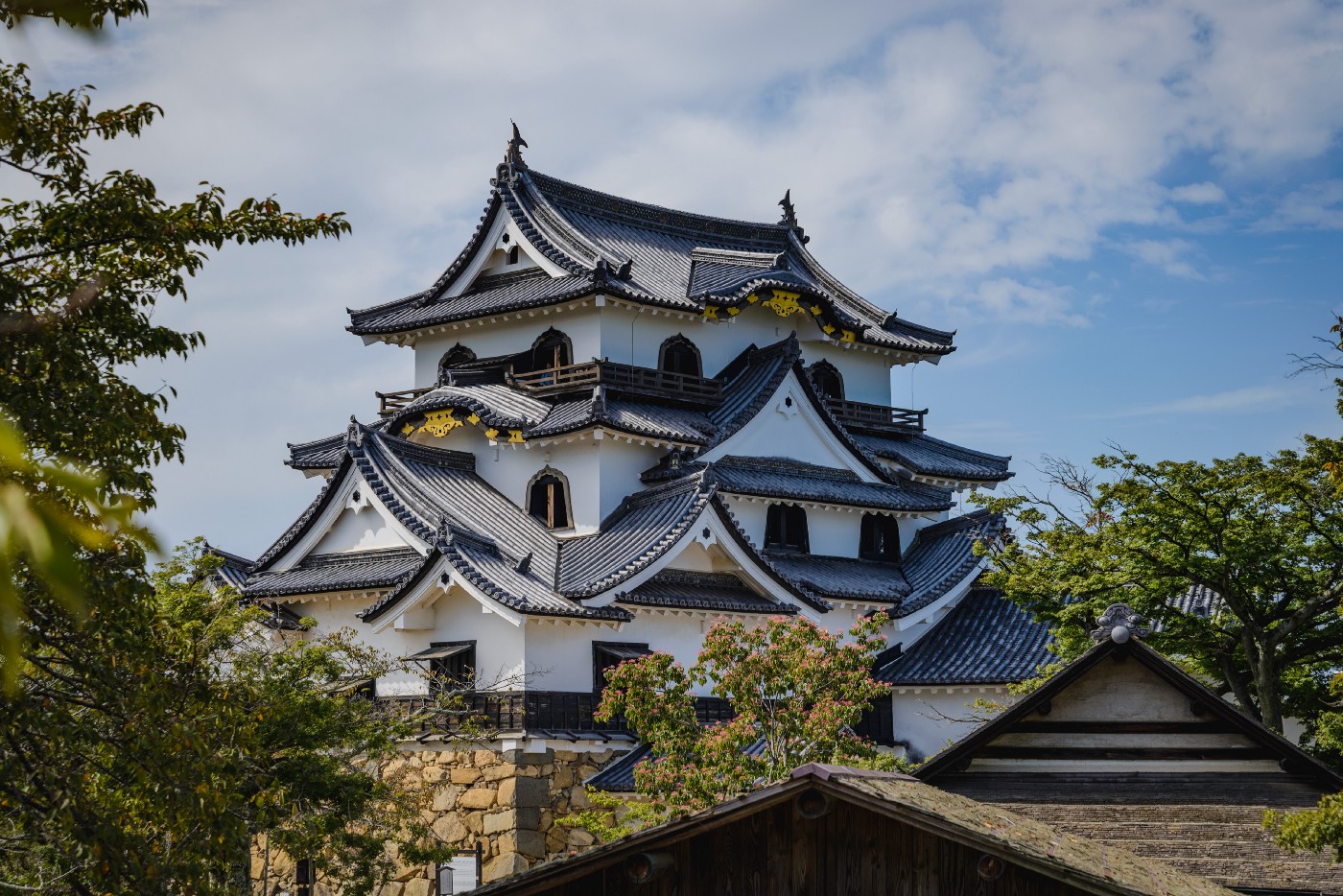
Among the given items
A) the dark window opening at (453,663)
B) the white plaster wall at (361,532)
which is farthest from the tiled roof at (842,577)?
the white plaster wall at (361,532)

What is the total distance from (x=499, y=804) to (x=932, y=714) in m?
9.50

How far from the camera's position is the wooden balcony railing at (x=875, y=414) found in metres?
36.4

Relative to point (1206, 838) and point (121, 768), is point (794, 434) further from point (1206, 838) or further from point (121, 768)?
point (121, 768)

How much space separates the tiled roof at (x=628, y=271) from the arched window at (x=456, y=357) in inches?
36.8

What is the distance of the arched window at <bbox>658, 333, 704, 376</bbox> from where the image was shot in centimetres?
3381

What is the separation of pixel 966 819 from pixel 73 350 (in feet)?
21.4

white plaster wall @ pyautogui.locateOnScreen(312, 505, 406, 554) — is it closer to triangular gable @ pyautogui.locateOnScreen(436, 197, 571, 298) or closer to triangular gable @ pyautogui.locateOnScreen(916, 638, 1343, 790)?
triangular gable @ pyautogui.locateOnScreen(436, 197, 571, 298)

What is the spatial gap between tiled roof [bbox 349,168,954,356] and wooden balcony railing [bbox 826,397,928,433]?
1.59m

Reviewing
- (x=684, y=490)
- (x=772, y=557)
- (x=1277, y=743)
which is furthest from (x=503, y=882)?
(x=772, y=557)

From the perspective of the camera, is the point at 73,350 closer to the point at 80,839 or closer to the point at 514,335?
the point at 80,839

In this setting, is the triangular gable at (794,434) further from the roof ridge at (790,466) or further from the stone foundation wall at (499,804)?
the stone foundation wall at (499,804)

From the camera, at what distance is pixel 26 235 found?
977 cm

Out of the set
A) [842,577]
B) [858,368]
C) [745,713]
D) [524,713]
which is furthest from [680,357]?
[745,713]

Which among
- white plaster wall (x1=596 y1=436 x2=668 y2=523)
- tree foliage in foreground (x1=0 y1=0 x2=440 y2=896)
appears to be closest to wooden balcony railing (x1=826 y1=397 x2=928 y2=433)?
white plaster wall (x1=596 y1=436 x2=668 y2=523)
